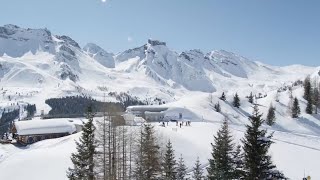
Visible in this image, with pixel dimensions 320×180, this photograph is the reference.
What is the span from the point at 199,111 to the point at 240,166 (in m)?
137

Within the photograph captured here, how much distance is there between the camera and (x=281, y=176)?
21156mm

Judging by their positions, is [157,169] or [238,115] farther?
[238,115]

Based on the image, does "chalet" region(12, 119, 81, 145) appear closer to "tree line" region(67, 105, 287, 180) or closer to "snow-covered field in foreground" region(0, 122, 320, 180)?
"snow-covered field in foreground" region(0, 122, 320, 180)

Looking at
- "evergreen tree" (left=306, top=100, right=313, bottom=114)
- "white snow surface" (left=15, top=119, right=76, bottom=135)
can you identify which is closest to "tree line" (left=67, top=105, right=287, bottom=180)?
"white snow surface" (left=15, top=119, right=76, bottom=135)

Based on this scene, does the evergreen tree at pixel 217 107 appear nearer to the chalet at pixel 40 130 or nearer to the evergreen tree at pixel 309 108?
the evergreen tree at pixel 309 108

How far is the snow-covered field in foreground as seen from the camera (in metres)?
69.2

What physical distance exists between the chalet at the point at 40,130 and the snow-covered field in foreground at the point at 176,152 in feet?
25.9

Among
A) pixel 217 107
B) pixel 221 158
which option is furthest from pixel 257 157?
pixel 217 107

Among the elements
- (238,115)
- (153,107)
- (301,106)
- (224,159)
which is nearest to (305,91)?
(301,106)

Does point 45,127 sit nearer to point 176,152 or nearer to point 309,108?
point 176,152

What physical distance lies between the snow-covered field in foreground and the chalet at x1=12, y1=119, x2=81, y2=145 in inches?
311

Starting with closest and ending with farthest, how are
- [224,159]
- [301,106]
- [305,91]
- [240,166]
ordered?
[240,166] < [224,159] < [301,106] < [305,91]

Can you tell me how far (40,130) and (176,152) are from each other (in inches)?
1646

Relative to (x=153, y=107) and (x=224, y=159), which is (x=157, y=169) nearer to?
(x=224, y=159)
